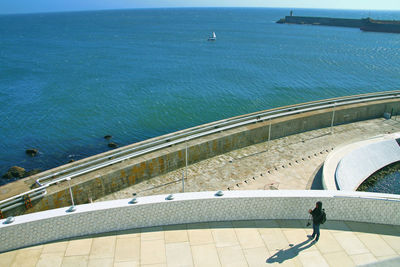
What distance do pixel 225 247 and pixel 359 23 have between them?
5752 inches

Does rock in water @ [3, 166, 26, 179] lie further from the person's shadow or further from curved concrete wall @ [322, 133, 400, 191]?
the person's shadow

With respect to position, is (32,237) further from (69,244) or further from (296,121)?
(296,121)

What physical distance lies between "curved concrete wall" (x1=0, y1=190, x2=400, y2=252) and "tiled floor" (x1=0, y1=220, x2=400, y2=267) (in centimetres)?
17

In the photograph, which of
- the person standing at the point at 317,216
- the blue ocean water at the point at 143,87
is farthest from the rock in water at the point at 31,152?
the person standing at the point at 317,216

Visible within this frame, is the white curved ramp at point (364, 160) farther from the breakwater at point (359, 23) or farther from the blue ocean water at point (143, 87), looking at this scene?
the breakwater at point (359, 23)

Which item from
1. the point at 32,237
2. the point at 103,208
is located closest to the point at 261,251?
the point at 103,208

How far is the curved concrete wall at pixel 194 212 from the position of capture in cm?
718

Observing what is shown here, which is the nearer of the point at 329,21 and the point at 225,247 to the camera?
the point at 225,247

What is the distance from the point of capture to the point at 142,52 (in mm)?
66750

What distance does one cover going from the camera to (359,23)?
132 meters

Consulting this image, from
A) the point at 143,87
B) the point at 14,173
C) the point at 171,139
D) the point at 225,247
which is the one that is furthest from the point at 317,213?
the point at 143,87

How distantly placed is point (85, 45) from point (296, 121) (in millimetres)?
68385

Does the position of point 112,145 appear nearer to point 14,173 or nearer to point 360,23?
point 14,173

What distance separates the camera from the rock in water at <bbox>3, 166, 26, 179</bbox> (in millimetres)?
22344
